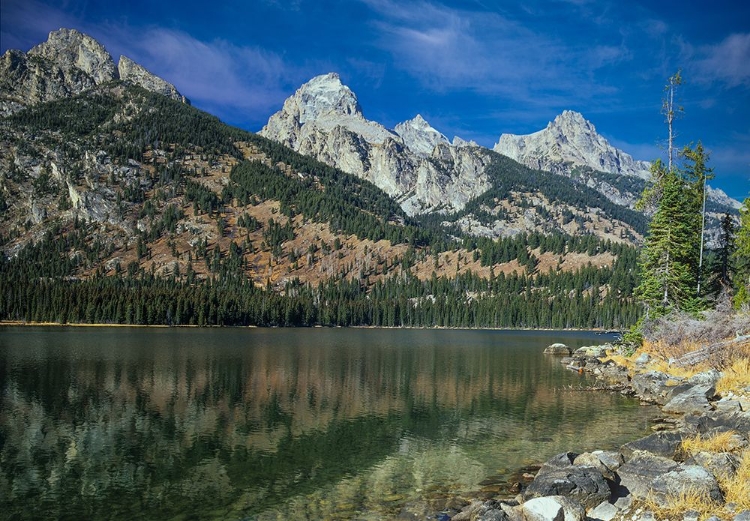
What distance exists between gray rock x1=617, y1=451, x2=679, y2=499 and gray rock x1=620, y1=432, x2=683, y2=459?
2083 mm

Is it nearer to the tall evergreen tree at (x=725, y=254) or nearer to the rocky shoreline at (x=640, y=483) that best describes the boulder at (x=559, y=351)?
the tall evergreen tree at (x=725, y=254)

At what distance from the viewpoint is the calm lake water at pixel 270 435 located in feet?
76.5

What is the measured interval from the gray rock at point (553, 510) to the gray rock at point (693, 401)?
73.1ft

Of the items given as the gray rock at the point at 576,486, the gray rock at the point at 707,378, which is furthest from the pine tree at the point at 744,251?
the gray rock at the point at 576,486

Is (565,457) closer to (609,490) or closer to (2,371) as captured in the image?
(609,490)

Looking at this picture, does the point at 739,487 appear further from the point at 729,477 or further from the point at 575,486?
the point at 575,486

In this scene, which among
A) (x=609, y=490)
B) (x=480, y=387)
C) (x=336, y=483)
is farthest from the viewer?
(x=480, y=387)

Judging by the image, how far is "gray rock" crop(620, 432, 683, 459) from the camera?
74.1ft

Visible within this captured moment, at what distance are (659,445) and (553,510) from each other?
953cm

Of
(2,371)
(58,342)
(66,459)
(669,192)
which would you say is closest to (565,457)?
(66,459)

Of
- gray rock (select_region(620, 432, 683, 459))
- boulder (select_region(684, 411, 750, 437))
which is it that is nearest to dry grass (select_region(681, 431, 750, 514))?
Answer: gray rock (select_region(620, 432, 683, 459))

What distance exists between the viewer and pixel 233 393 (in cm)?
4884

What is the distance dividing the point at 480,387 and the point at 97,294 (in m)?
164

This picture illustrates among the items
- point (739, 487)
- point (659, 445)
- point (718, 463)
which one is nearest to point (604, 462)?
point (659, 445)
